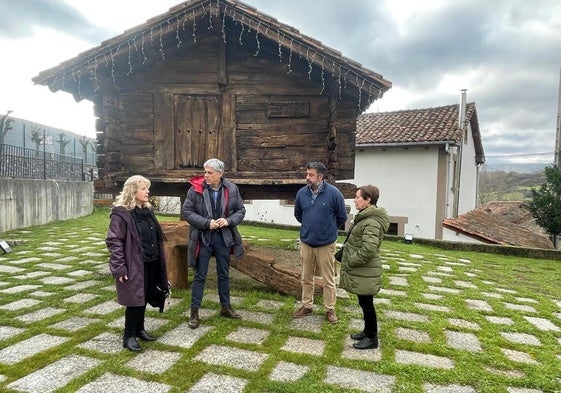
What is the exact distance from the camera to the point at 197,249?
441 centimetres

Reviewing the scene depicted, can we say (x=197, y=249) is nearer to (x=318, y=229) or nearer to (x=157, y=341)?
(x=157, y=341)

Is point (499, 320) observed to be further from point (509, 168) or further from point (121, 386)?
point (509, 168)

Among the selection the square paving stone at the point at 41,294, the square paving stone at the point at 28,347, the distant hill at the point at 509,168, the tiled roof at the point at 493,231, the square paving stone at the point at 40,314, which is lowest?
the tiled roof at the point at 493,231

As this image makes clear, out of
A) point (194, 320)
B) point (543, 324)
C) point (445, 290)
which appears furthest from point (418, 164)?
point (194, 320)

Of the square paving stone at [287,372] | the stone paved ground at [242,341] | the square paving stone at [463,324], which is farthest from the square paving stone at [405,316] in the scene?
the square paving stone at [287,372]

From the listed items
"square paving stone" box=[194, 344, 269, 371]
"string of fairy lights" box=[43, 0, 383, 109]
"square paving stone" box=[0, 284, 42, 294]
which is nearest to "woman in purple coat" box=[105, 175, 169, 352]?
"square paving stone" box=[194, 344, 269, 371]

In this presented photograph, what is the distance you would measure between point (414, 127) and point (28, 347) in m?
17.1

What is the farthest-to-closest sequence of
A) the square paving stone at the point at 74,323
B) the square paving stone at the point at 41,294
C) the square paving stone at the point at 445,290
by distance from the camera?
the square paving stone at the point at 445,290, the square paving stone at the point at 41,294, the square paving stone at the point at 74,323

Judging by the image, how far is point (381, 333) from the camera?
14.0 ft

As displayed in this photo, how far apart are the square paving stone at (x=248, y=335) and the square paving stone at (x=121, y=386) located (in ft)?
3.60

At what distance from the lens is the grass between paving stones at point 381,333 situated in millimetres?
3180

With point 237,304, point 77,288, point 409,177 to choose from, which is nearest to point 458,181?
point 409,177

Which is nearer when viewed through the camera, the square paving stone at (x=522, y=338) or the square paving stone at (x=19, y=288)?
the square paving stone at (x=522, y=338)

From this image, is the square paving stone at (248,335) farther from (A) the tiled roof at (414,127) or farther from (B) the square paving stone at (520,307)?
(A) the tiled roof at (414,127)
